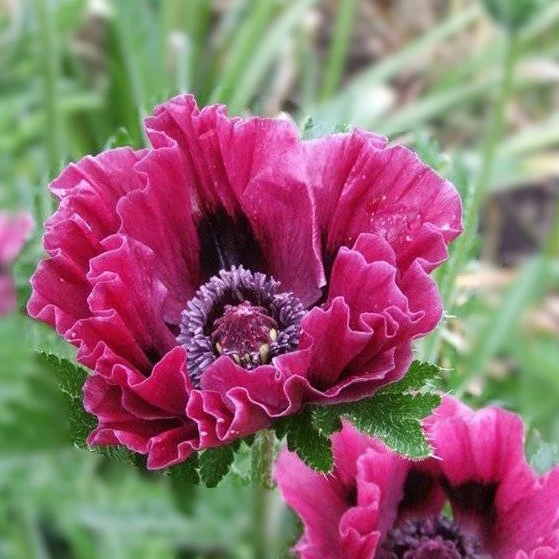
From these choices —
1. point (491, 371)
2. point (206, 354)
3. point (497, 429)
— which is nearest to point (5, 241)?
point (491, 371)

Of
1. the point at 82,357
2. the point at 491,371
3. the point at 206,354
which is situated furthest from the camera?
the point at 491,371

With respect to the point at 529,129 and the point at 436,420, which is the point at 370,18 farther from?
the point at 436,420

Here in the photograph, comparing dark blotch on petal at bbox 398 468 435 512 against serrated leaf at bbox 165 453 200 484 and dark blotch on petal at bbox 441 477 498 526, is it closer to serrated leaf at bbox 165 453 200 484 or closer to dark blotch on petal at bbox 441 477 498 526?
dark blotch on petal at bbox 441 477 498 526

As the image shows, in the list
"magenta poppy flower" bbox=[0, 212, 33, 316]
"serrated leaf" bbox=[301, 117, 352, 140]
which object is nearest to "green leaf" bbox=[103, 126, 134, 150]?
"serrated leaf" bbox=[301, 117, 352, 140]

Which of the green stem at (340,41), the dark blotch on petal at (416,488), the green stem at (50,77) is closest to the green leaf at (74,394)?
the dark blotch on petal at (416,488)

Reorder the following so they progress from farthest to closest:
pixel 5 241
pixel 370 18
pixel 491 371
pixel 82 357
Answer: pixel 370 18 < pixel 491 371 < pixel 5 241 < pixel 82 357

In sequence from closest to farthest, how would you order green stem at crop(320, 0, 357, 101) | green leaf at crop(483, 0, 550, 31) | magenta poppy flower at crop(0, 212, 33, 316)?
green leaf at crop(483, 0, 550, 31) → magenta poppy flower at crop(0, 212, 33, 316) → green stem at crop(320, 0, 357, 101)

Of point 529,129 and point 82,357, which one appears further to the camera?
point 529,129
